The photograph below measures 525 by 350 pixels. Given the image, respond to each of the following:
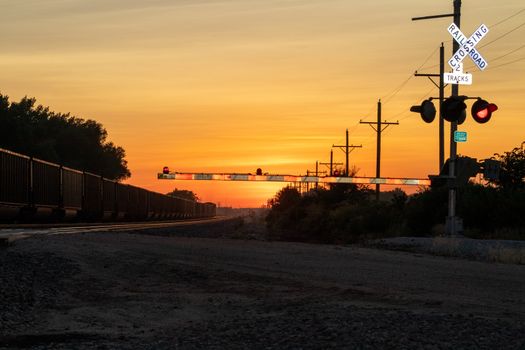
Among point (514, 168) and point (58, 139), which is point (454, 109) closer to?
point (514, 168)

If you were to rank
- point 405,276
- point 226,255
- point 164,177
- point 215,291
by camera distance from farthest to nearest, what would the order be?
point 164,177 < point 226,255 < point 405,276 < point 215,291

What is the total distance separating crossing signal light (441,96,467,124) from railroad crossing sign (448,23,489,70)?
2.04m

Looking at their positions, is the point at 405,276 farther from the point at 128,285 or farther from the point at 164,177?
the point at 164,177

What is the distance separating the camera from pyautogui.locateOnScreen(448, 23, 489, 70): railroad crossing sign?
2258 cm

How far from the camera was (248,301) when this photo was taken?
1059 centimetres

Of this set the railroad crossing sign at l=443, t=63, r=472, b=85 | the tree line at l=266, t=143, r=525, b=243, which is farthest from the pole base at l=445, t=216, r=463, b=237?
the railroad crossing sign at l=443, t=63, r=472, b=85

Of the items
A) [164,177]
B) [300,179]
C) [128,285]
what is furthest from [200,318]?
[164,177]

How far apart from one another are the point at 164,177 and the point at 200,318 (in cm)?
10224

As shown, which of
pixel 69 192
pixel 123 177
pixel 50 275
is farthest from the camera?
pixel 123 177

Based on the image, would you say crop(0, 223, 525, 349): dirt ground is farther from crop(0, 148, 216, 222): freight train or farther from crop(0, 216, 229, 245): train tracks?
crop(0, 148, 216, 222): freight train

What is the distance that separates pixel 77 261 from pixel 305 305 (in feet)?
21.7

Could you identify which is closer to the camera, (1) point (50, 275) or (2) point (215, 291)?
(2) point (215, 291)

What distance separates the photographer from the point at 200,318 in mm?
9367

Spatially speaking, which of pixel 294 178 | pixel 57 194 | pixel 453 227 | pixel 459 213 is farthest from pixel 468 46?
pixel 294 178
